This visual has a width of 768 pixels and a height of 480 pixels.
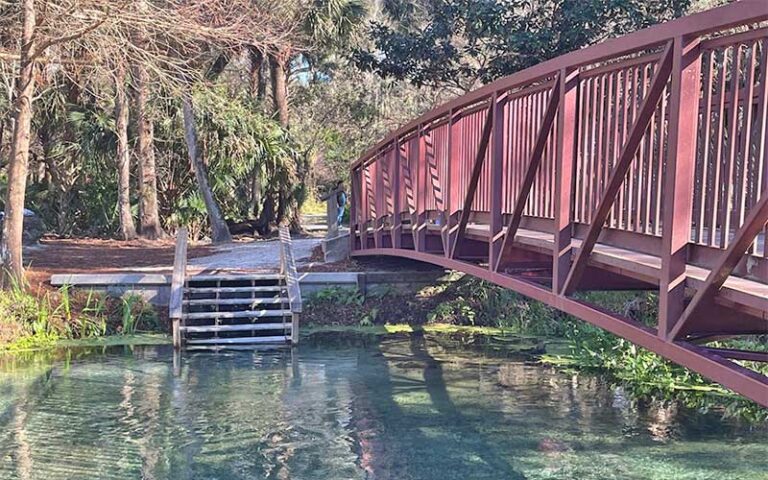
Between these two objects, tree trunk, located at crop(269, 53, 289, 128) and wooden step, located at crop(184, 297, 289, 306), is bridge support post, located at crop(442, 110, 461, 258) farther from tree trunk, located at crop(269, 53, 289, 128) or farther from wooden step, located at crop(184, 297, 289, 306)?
tree trunk, located at crop(269, 53, 289, 128)

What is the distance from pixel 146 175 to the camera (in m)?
20.0

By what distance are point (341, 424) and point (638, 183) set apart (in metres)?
4.01

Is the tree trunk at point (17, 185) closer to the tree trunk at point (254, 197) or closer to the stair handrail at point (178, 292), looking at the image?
the stair handrail at point (178, 292)

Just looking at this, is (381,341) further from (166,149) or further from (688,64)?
(166,149)

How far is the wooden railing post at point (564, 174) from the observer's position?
218 inches

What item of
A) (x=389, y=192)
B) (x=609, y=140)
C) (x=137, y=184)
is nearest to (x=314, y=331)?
(x=389, y=192)

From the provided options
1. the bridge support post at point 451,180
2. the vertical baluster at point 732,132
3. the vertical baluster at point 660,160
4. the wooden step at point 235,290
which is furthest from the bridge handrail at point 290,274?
the vertical baluster at point 732,132

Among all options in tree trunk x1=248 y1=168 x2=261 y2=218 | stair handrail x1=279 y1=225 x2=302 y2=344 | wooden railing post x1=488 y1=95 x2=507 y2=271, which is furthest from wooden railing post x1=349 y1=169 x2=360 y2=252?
tree trunk x1=248 y1=168 x2=261 y2=218

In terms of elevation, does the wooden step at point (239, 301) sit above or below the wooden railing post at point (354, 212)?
below

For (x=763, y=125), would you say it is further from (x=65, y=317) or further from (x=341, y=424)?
(x=65, y=317)

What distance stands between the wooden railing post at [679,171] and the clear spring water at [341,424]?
2577mm

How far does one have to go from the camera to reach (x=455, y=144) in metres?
8.53

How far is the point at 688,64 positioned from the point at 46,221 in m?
21.4

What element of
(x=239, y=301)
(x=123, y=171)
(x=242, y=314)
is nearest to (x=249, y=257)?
(x=239, y=301)
